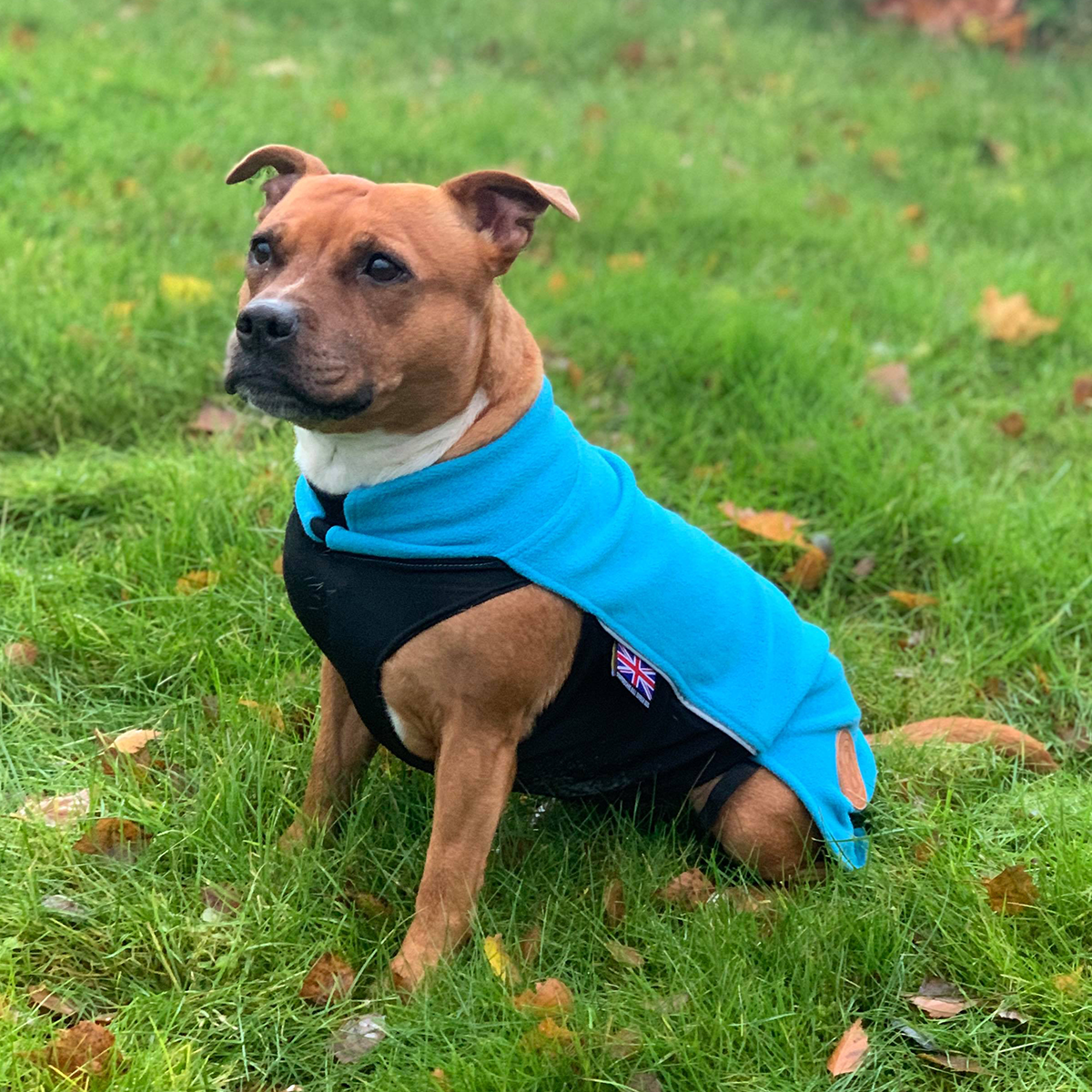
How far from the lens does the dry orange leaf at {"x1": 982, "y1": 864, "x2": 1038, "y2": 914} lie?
253 centimetres

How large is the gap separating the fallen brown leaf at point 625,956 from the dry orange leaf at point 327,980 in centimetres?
55

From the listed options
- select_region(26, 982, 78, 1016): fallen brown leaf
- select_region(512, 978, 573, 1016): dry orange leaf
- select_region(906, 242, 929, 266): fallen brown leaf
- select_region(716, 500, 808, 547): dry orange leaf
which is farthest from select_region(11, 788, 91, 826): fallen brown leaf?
select_region(906, 242, 929, 266): fallen brown leaf

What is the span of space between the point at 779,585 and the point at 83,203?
3535mm

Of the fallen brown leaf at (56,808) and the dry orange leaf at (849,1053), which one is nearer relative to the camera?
the dry orange leaf at (849,1053)

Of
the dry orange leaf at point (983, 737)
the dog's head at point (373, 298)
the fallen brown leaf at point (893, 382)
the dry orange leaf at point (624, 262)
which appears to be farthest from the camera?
the dry orange leaf at point (624, 262)

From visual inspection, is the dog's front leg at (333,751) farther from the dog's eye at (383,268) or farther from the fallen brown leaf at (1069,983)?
the fallen brown leaf at (1069,983)

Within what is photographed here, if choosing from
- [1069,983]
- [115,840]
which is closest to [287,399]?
[115,840]

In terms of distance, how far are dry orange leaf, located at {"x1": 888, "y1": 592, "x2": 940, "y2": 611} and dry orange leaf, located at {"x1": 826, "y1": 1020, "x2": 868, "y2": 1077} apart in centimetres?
175

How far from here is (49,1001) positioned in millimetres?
2287

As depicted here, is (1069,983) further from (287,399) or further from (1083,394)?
(1083,394)

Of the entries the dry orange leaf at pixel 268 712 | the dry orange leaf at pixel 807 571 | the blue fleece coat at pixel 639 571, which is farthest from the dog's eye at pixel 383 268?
the dry orange leaf at pixel 807 571

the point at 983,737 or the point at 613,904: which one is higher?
the point at 983,737

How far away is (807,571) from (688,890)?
4.97 ft

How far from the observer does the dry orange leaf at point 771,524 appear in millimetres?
3928
